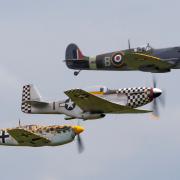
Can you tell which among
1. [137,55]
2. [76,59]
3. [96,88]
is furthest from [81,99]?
[76,59]

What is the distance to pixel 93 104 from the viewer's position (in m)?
51.4

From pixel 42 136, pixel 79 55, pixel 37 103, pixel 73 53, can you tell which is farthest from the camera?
pixel 73 53

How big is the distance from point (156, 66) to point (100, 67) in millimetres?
4945

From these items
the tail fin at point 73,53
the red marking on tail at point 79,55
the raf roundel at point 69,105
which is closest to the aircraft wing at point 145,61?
the raf roundel at point 69,105

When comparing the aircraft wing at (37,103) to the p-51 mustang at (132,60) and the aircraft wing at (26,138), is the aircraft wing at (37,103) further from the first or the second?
the p-51 mustang at (132,60)

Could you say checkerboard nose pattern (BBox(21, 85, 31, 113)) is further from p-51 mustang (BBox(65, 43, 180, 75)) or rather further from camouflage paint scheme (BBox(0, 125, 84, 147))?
p-51 mustang (BBox(65, 43, 180, 75))

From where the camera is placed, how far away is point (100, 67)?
57.9 metres

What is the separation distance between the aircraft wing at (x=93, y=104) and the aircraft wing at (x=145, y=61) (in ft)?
10.7

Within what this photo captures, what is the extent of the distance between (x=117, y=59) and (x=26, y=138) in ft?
27.7

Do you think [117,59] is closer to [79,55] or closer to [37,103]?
[79,55]

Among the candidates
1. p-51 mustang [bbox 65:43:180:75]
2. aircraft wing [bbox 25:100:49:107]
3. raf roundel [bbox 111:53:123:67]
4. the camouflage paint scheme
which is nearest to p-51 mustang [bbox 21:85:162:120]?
the camouflage paint scheme

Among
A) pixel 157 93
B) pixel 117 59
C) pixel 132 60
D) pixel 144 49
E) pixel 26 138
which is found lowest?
pixel 26 138

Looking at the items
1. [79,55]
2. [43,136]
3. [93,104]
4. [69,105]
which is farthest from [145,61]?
[43,136]

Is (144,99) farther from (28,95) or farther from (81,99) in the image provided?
(28,95)
